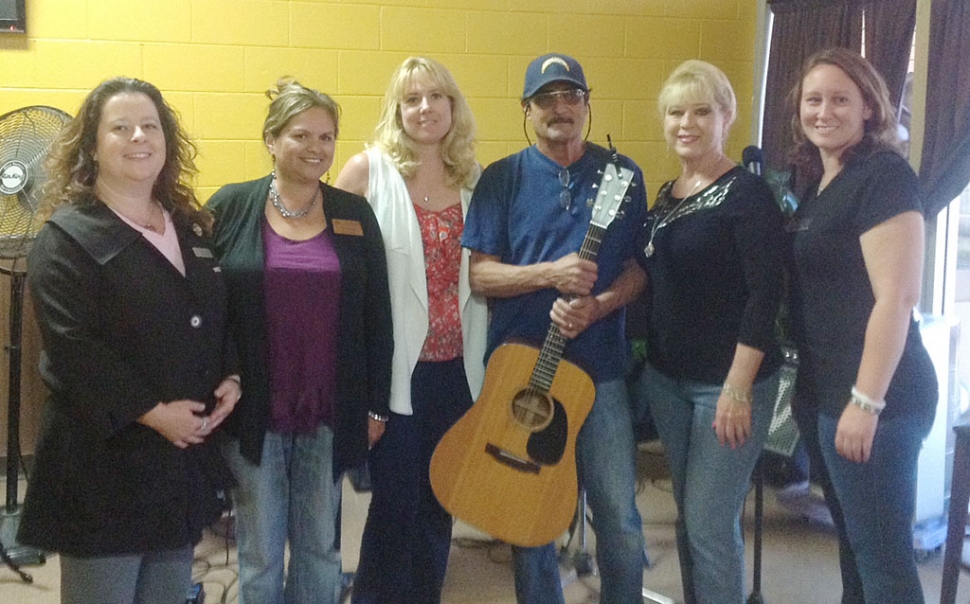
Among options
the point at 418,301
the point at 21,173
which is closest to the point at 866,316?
the point at 418,301

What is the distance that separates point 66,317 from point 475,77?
238 centimetres

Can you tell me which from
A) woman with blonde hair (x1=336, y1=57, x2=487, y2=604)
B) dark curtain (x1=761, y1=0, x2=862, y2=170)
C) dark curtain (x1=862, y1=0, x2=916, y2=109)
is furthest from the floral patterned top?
dark curtain (x1=862, y1=0, x2=916, y2=109)

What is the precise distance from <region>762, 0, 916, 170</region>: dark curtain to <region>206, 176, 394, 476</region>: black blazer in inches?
68.0

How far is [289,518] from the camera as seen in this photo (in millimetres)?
1820

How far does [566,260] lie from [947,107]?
1.83 meters

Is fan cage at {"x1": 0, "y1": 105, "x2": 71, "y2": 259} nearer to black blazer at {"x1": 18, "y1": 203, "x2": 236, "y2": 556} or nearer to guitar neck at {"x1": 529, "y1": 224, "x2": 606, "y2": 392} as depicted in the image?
black blazer at {"x1": 18, "y1": 203, "x2": 236, "y2": 556}

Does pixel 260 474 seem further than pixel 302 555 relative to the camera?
No

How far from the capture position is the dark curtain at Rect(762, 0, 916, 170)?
9.69 ft

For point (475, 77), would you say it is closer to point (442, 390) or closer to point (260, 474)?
point (442, 390)

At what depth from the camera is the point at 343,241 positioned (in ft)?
5.87

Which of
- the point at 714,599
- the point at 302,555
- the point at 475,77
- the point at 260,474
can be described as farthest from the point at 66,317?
the point at 475,77

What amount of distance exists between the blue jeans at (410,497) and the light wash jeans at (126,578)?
586 millimetres

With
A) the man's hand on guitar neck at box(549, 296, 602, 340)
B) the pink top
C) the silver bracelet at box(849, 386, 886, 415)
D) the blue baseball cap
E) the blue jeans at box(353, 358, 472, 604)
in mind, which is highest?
the blue baseball cap

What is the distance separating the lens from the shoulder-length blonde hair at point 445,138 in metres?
2.00
